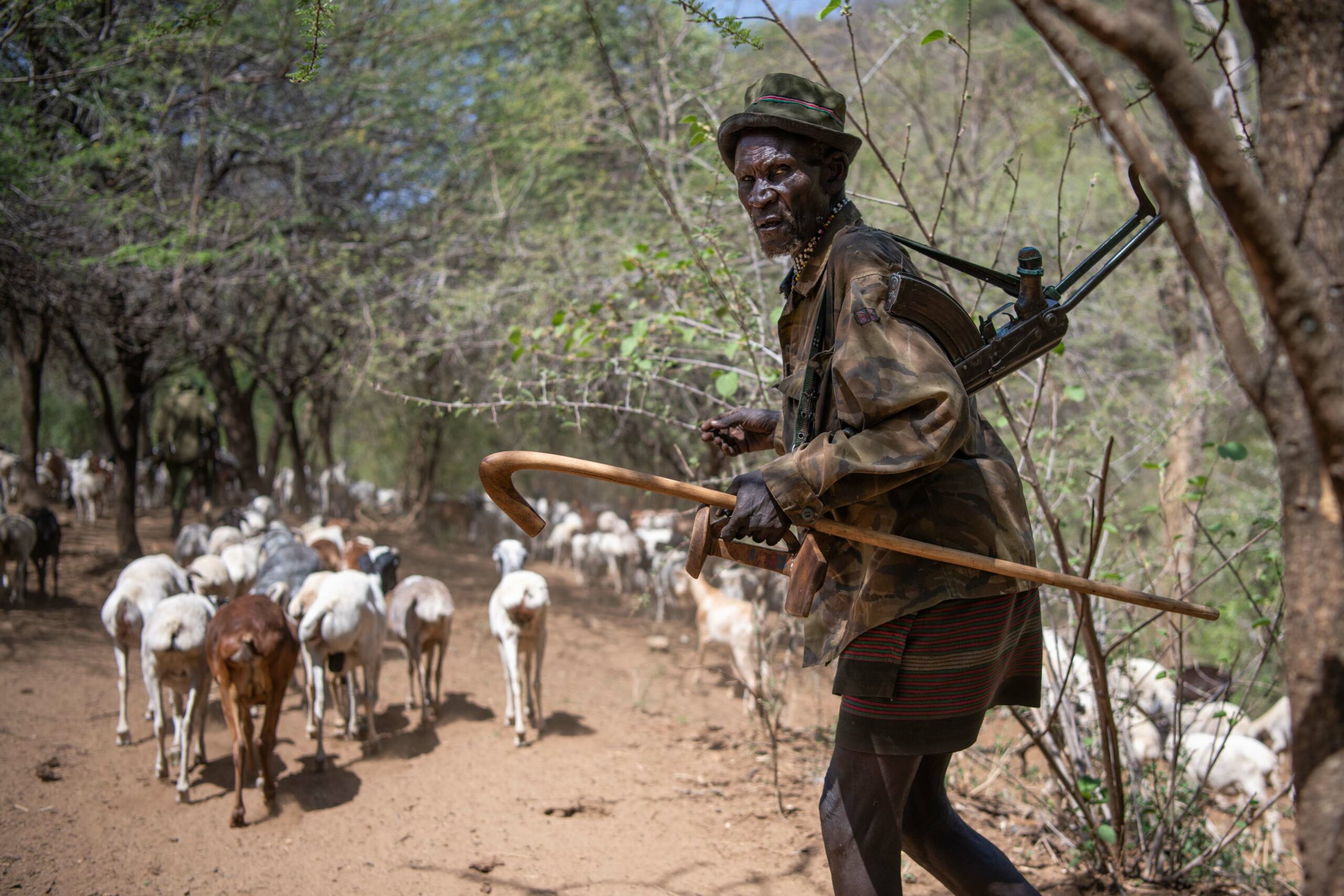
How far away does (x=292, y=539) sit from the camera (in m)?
8.15

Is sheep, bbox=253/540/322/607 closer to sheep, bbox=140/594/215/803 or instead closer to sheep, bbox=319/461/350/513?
sheep, bbox=140/594/215/803

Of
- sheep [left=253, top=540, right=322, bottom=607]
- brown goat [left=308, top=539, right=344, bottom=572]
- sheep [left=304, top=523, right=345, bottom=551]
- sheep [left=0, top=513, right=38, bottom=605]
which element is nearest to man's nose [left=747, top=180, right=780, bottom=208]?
sheep [left=253, top=540, right=322, bottom=607]

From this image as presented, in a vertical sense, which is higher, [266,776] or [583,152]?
[583,152]

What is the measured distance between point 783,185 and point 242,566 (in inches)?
284

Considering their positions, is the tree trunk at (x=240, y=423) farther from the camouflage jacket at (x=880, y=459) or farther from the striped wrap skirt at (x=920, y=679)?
the striped wrap skirt at (x=920, y=679)

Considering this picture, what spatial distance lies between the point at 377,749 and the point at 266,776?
1.16 m

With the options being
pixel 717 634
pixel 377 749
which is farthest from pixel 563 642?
pixel 377 749

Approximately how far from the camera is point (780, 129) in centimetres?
251

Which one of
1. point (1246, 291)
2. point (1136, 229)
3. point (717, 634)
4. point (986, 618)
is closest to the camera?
point (986, 618)

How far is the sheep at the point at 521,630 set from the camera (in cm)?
691

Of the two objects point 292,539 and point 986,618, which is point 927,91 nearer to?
point 292,539

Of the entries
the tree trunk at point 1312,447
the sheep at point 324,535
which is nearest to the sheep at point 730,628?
the sheep at point 324,535

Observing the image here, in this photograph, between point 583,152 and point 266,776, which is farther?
point 583,152

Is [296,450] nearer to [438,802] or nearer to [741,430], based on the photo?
[438,802]
